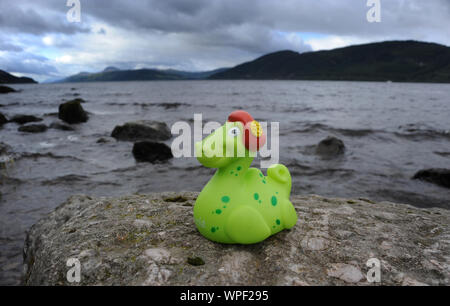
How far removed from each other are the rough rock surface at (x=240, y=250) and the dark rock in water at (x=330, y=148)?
759 centimetres

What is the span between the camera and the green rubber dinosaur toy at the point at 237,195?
325 centimetres

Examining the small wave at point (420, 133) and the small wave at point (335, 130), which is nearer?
the small wave at point (420, 133)

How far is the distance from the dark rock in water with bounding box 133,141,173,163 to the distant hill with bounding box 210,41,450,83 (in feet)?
455

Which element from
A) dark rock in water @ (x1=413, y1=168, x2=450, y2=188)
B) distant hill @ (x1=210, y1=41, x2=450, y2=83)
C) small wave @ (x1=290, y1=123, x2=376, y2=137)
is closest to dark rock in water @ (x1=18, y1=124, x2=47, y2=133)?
small wave @ (x1=290, y1=123, x2=376, y2=137)

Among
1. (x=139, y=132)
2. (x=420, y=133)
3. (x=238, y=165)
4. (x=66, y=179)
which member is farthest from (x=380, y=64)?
(x=238, y=165)

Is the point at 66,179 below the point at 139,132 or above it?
below

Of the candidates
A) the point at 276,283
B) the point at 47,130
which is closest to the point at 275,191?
the point at 276,283

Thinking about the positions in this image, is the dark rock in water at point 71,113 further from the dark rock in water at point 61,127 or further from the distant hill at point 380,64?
the distant hill at point 380,64

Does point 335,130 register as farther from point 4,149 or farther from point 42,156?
point 4,149

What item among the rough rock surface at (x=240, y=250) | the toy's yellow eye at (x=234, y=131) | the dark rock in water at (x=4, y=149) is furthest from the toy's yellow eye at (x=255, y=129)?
the dark rock in water at (x=4, y=149)

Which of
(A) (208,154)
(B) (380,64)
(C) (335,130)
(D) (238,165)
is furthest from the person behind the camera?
(B) (380,64)

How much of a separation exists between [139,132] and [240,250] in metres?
12.7

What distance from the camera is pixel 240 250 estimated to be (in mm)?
3334

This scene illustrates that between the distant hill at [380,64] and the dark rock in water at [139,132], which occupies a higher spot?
the distant hill at [380,64]
